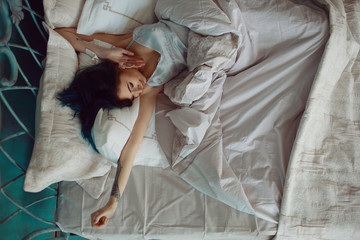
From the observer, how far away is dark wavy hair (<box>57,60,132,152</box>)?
3.61ft

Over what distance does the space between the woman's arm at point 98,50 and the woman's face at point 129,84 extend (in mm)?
49

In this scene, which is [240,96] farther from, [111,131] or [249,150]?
[111,131]

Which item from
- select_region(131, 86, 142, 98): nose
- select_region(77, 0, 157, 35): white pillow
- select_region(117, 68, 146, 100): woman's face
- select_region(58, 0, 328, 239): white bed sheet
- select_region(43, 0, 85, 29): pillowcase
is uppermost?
select_region(43, 0, 85, 29): pillowcase

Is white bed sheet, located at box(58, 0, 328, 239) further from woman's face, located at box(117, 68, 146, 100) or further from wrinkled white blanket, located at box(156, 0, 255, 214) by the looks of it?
woman's face, located at box(117, 68, 146, 100)

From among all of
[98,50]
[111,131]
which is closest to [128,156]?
[111,131]

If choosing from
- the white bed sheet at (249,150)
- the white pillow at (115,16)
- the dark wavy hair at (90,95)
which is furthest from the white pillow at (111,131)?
the white pillow at (115,16)

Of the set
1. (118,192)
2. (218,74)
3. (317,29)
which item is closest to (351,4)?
(317,29)

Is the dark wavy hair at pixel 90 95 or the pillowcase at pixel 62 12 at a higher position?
the pillowcase at pixel 62 12

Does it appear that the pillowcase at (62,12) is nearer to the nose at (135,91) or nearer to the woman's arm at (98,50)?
the woman's arm at (98,50)

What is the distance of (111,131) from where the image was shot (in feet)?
3.52

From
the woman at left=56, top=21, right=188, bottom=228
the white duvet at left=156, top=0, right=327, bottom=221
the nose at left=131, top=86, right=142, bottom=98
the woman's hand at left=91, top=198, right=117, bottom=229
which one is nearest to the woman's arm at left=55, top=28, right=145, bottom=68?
the woman at left=56, top=21, right=188, bottom=228

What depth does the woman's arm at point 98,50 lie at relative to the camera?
3.98 feet

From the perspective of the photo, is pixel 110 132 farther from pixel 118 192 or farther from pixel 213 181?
pixel 213 181

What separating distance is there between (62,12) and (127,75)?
0.43m
